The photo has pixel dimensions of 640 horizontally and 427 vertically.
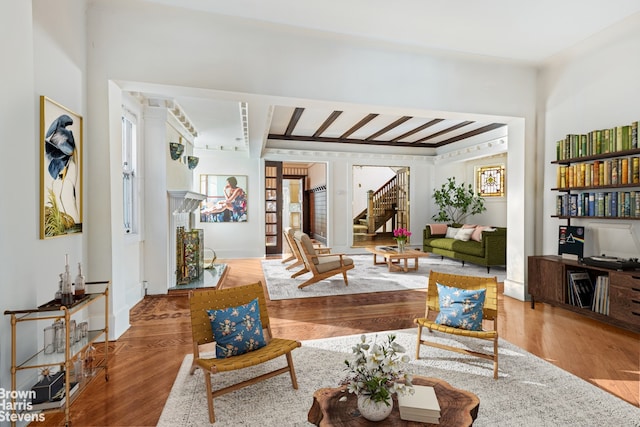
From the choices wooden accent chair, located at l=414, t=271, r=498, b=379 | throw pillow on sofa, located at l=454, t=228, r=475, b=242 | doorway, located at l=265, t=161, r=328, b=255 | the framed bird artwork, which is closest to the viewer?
the framed bird artwork

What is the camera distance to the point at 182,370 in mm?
2627

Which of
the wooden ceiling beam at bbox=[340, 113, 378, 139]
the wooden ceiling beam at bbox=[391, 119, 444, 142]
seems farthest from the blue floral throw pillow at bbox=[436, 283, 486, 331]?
the wooden ceiling beam at bbox=[391, 119, 444, 142]

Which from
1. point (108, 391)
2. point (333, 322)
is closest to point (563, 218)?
point (333, 322)

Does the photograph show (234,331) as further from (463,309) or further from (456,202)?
(456,202)

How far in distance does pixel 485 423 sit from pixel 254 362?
4.82 feet

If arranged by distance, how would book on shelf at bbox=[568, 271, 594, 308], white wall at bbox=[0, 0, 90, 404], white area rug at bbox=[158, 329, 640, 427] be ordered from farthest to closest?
book on shelf at bbox=[568, 271, 594, 308]
white area rug at bbox=[158, 329, 640, 427]
white wall at bbox=[0, 0, 90, 404]

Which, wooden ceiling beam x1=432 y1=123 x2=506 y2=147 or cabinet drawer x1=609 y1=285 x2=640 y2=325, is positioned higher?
wooden ceiling beam x1=432 y1=123 x2=506 y2=147

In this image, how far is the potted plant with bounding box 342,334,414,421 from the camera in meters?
1.43

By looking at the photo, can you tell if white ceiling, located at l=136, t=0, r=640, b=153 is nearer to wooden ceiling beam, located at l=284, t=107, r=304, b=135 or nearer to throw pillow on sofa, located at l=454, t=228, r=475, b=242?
wooden ceiling beam, located at l=284, t=107, r=304, b=135

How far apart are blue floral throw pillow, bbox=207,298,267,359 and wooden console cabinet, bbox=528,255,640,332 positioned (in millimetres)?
3569

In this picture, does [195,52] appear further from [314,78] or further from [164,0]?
[314,78]

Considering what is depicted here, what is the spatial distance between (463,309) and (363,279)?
10.3 feet

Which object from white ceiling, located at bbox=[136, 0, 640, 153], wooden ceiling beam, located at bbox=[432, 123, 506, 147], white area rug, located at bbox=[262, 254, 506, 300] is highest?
white ceiling, located at bbox=[136, 0, 640, 153]

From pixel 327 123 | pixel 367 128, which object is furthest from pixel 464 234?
pixel 327 123
